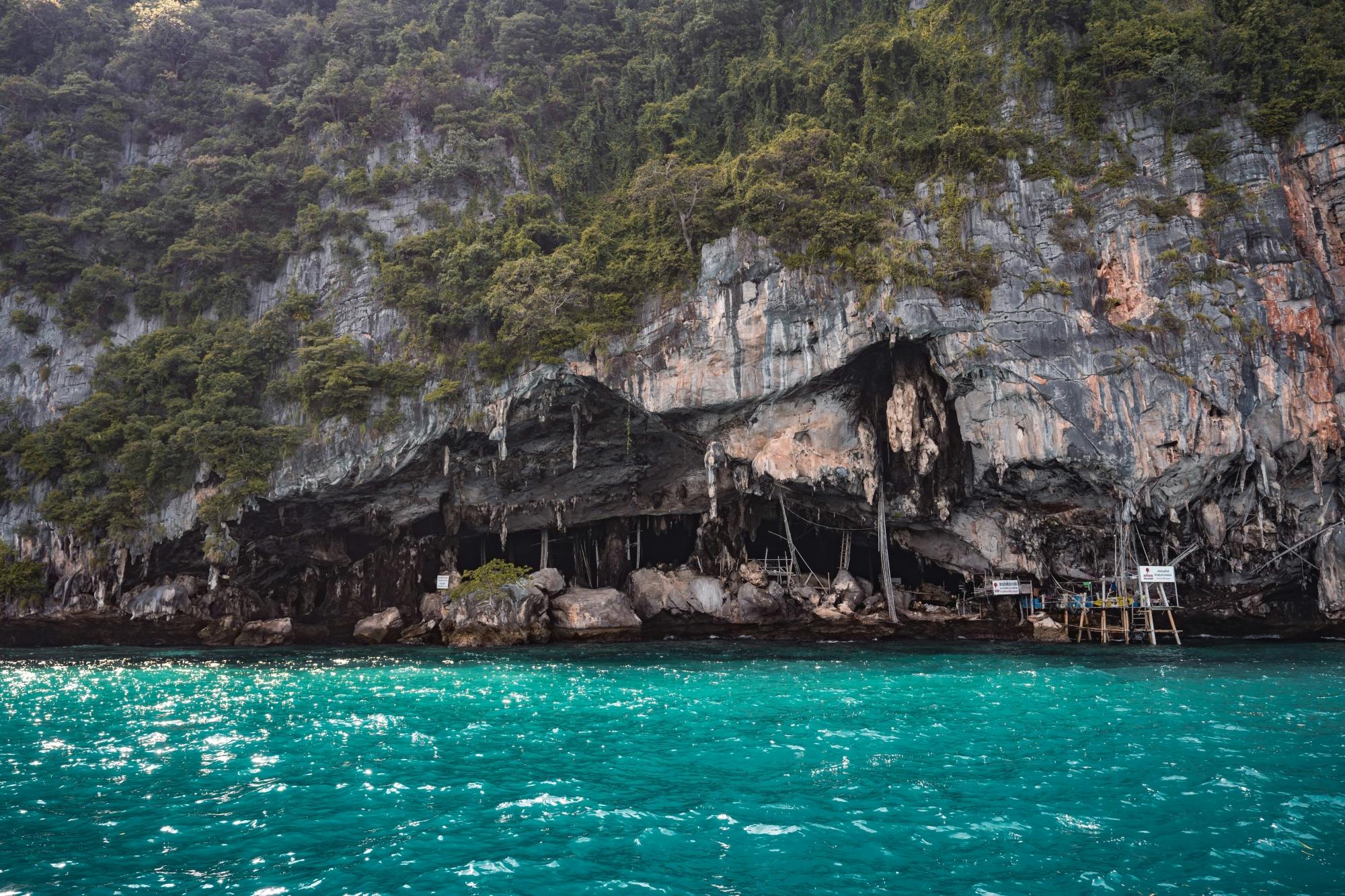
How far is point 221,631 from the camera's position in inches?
1176

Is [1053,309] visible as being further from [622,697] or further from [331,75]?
[331,75]

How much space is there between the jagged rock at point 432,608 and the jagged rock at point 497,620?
6.78 feet

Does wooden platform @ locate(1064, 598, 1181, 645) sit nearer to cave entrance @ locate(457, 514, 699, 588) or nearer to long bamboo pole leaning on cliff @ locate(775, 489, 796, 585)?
long bamboo pole leaning on cliff @ locate(775, 489, 796, 585)

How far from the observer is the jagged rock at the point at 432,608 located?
29.4 metres

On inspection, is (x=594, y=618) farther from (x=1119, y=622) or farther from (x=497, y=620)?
(x=1119, y=622)

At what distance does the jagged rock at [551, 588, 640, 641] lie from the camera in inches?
1076

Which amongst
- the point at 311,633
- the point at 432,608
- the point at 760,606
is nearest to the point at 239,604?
the point at 311,633

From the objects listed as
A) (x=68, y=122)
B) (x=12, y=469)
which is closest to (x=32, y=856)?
(x=12, y=469)

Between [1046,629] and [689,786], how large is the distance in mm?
21580

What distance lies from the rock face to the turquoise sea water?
933cm

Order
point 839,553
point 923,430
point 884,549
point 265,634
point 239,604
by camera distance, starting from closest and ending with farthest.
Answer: point 923,430, point 884,549, point 265,634, point 239,604, point 839,553

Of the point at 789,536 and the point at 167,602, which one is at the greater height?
the point at 789,536

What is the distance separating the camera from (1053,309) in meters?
23.8

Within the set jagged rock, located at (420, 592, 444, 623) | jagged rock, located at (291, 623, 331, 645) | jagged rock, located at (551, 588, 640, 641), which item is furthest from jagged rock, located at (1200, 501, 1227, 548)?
jagged rock, located at (291, 623, 331, 645)
